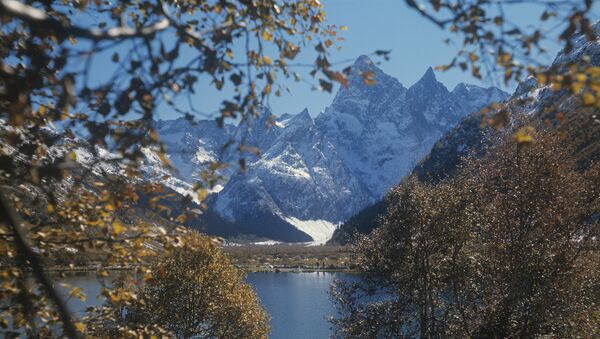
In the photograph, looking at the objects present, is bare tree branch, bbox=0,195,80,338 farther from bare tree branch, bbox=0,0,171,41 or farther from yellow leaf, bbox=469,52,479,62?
yellow leaf, bbox=469,52,479,62

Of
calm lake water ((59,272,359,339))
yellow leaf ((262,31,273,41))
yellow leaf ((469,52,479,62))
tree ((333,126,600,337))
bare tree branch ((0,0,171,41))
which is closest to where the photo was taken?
bare tree branch ((0,0,171,41))

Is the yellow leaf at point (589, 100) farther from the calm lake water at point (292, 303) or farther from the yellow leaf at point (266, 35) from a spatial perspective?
the calm lake water at point (292, 303)

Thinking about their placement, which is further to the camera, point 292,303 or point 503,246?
point 292,303

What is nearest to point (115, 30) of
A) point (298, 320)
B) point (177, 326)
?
point (177, 326)

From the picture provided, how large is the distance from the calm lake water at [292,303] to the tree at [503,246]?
20682 mm

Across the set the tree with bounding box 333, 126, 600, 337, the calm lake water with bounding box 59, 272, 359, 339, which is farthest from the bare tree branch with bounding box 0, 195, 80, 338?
the calm lake water with bounding box 59, 272, 359, 339

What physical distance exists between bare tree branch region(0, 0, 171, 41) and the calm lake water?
37811 millimetres

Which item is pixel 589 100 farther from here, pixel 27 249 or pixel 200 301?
pixel 200 301

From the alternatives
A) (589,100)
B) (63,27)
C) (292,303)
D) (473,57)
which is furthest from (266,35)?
(292,303)

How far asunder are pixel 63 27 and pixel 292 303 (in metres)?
103

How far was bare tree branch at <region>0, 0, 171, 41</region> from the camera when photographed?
2670 millimetres

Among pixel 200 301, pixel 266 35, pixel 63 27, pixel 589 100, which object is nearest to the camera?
pixel 63 27

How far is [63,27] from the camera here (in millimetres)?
2982

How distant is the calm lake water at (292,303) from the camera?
238 ft
